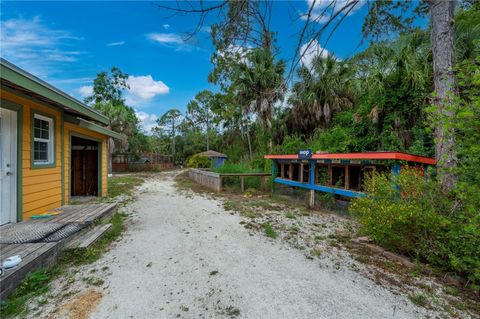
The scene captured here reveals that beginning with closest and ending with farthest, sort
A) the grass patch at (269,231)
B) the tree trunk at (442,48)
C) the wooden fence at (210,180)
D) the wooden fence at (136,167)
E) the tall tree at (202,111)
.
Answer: the tree trunk at (442,48)
the grass patch at (269,231)
the wooden fence at (210,180)
the wooden fence at (136,167)
the tall tree at (202,111)

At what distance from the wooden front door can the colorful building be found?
252 inches

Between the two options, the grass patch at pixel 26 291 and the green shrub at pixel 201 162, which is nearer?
the grass patch at pixel 26 291

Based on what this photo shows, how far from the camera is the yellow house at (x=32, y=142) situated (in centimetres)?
301

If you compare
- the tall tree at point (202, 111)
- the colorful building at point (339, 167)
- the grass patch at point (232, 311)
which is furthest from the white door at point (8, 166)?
the tall tree at point (202, 111)

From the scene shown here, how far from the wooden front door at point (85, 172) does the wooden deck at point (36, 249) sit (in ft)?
10.8

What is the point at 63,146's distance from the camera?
4449 mm

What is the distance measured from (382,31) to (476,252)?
12.4ft

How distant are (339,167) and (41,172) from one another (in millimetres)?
6994

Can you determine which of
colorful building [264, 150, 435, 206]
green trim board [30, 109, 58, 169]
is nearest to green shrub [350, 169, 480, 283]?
colorful building [264, 150, 435, 206]

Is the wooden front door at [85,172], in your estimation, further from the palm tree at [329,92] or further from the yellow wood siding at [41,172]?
the palm tree at [329,92]

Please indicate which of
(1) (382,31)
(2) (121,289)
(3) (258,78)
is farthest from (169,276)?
(3) (258,78)

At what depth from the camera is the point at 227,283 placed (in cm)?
214

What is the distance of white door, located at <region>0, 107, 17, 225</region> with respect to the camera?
3.04 m

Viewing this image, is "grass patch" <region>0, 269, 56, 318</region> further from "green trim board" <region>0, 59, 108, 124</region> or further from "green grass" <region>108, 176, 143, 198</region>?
"green grass" <region>108, 176, 143, 198</region>
